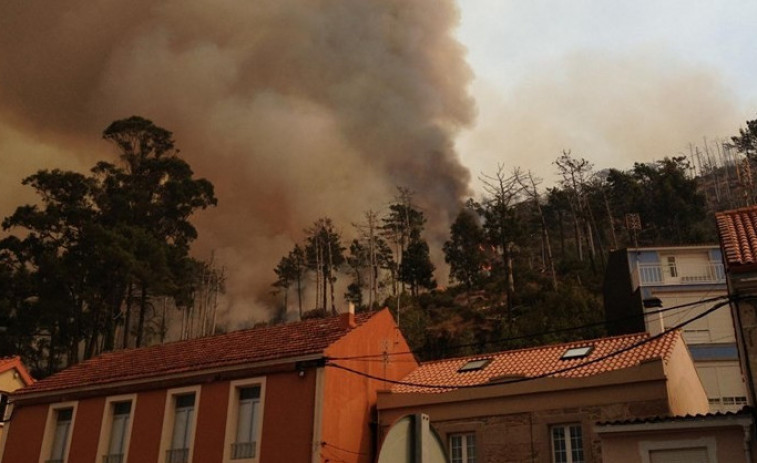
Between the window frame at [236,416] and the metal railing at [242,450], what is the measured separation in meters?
0.11

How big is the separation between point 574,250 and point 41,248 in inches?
2401

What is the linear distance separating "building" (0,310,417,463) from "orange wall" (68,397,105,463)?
0.13ft

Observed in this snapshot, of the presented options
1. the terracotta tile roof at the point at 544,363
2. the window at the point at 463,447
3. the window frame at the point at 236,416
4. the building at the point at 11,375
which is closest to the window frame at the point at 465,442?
the window at the point at 463,447

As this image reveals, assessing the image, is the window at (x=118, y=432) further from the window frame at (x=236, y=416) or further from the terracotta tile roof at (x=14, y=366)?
the terracotta tile roof at (x=14, y=366)

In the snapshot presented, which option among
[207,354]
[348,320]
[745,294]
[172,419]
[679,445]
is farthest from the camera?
[207,354]

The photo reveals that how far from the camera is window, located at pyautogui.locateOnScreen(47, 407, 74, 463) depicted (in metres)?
26.6

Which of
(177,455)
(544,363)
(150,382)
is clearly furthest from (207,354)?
(544,363)

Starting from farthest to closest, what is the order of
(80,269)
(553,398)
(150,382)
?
(80,269)
(150,382)
(553,398)

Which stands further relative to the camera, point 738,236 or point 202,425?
point 202,425

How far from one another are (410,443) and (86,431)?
24.1 m

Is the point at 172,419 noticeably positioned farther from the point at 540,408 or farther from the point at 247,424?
the point at 540,408

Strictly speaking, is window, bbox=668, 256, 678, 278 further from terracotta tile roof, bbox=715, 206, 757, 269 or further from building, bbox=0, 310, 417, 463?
terracotta tile roof, bbox=715, 206, 757, 269

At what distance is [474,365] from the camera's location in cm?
2567

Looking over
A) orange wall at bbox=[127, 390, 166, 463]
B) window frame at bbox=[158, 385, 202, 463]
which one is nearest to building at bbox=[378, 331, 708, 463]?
window frame at bbox=[158, 385, 202, 463]
